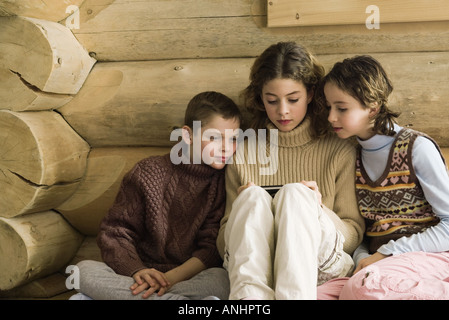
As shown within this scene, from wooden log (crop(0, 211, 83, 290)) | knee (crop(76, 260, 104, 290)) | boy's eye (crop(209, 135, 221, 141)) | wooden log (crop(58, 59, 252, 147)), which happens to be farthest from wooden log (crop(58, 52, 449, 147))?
knee (crop(76, 260, 104, 290))

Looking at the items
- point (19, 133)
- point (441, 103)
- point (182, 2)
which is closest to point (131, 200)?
point (19, 133)

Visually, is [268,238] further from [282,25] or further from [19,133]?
[19,133]

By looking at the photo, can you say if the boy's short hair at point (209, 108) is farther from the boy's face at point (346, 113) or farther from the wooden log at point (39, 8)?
the wooden log at point (39, 8)

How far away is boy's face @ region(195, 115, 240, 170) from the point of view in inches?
75.0

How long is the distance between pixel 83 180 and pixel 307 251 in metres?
1.18

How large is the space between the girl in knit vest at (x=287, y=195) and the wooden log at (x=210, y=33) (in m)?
0.19

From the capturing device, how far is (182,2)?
2.08m

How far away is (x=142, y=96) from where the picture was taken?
6.94ft

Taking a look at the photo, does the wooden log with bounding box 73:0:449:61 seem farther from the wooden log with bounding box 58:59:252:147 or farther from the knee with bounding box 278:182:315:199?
the knee with bounding box 278:182:315:199

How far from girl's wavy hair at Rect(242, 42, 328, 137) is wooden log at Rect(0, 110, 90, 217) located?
81cm

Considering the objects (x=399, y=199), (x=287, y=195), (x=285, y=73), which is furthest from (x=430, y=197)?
(x=285, y=73)

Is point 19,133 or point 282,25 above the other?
point 282,25

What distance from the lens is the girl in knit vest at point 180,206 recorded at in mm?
1865

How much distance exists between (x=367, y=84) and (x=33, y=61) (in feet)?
4.22
